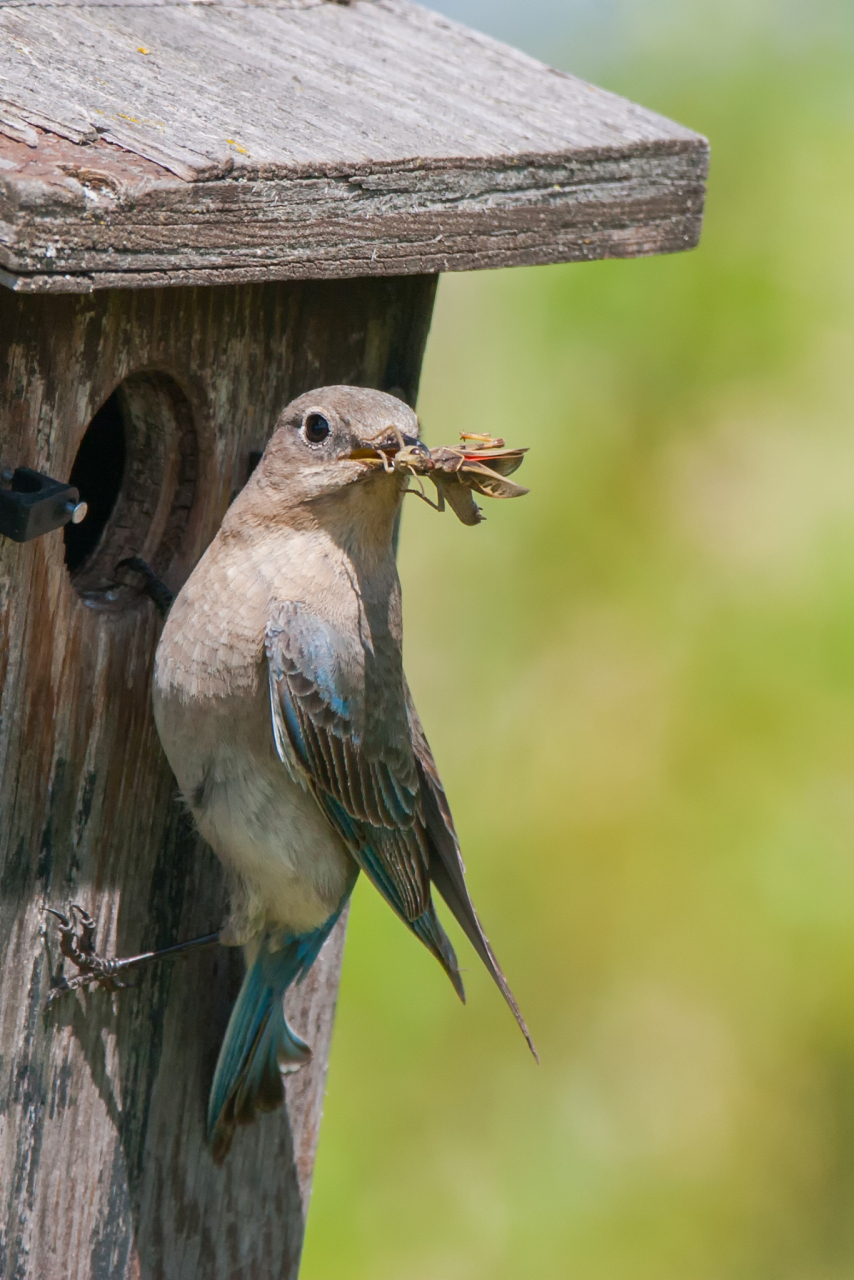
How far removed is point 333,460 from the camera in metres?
2.82

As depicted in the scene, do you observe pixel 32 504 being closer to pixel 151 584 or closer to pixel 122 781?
pixel 151 584

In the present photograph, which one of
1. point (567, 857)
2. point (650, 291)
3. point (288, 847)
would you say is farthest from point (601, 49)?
point (288, 847)

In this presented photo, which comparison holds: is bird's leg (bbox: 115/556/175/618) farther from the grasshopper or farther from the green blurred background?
the green blurred background

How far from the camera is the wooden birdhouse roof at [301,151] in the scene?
2.25 meters

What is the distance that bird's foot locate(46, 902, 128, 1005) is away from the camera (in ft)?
9.46

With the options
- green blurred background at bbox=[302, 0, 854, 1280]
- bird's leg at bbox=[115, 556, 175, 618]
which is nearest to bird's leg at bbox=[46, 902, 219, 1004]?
bird's leg at bbox=[115, 556, 175, 618]

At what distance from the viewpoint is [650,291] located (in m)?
5.87

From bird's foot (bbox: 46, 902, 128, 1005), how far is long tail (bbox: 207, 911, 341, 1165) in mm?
384

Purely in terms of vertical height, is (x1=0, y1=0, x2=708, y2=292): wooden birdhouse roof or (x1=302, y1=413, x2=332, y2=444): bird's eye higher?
(x1=0, y1=0, x2=708, y2=292): wooden birdhouse roof

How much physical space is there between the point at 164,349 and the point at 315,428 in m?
0.29

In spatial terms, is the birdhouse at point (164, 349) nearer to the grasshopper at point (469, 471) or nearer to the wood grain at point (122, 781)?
the wood grain at point (122, 781)

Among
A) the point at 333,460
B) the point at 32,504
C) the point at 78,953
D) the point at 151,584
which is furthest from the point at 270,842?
the point at 32,504

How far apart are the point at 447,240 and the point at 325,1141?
358 cm

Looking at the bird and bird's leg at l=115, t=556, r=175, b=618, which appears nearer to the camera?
the bird
